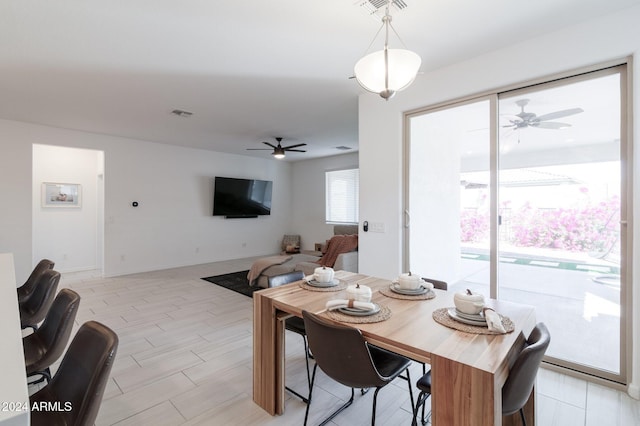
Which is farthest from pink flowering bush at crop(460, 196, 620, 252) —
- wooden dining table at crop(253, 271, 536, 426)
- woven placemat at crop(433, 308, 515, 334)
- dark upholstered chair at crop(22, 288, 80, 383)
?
dark upholstered chair at crop(22, 288, 80, 383)

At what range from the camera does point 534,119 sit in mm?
2555

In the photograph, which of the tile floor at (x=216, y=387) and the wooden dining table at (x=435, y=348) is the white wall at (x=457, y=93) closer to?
the tile floor at (x=216, y=387)

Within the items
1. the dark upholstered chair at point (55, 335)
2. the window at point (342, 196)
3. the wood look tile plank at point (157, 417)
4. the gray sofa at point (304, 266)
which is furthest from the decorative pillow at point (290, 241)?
the dark upholstered chair at point (55, 335)

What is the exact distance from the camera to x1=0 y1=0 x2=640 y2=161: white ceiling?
2039 mm

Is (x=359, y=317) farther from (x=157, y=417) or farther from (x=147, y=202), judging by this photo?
(x=147, y=202)

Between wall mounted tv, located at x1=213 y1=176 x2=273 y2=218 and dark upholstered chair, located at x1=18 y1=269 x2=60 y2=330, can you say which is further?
wall mounted tv, located at x1=213 y1=176 x2=273 y2=218

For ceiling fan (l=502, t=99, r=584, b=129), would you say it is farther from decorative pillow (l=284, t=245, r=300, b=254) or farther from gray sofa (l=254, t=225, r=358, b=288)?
decorative pillow (l=284, t=245, r=300, b=254)

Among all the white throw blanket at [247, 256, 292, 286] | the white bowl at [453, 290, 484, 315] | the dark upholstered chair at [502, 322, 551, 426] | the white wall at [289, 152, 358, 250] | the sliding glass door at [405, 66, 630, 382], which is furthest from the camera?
the white wall at [289, 152, 358, 250]

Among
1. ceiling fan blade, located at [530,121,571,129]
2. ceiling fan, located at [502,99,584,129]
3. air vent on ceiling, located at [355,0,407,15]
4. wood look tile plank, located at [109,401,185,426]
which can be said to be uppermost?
air vent on ceiling, located at [355,0,407,15]

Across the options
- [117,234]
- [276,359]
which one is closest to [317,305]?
[276,359]

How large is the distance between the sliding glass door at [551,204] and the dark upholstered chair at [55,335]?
9.40 ft

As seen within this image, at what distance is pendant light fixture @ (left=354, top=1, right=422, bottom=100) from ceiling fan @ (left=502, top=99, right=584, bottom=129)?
1.49 m

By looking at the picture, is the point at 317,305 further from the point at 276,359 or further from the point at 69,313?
the point at 69,313

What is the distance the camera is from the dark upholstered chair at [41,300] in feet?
6.60
